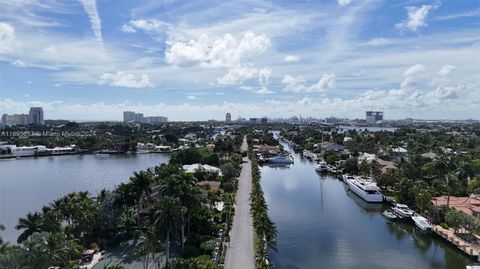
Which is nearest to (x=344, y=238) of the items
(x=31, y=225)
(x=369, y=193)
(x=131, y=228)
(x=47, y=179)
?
(x=369, y=193)

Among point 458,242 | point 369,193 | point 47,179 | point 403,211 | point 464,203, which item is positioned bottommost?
point 47,179

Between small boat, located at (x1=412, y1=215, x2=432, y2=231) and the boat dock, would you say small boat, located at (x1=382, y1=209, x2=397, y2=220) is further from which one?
the boat dock

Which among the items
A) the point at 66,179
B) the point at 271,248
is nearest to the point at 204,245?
the point at 271,248

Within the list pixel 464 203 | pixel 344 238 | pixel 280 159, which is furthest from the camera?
pixel 280 159

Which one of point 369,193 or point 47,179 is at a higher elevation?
point 369,193

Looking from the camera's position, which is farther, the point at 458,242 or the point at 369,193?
the point at 369,193

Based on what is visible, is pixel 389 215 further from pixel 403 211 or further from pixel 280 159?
pixel 280 159
